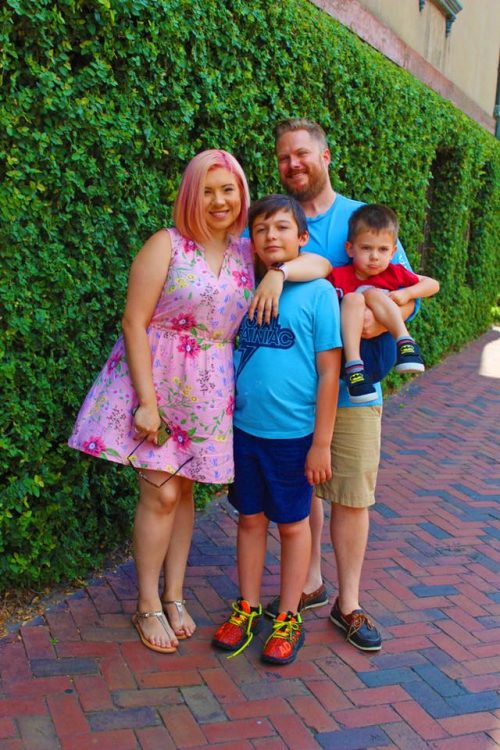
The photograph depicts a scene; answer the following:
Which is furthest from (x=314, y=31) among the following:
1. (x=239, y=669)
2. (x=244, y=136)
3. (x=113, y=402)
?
(x=239, y=669)

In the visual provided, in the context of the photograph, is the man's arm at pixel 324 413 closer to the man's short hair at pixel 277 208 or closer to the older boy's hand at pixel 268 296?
the older boy's hand at pixel 268 296

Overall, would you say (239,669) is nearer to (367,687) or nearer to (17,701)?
(367,687)

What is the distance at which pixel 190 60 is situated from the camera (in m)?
3.59

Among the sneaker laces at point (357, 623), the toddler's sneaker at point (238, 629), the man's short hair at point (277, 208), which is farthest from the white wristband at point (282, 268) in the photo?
the sneaker laces at point (357, 623)

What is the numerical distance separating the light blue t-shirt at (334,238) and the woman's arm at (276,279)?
234mm

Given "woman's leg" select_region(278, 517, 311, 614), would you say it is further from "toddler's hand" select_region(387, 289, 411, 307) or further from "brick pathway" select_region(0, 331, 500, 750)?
"toddler's hand" select_region(387, 289, 411, 307)

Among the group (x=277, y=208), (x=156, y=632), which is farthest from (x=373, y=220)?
(x=156, y=632)

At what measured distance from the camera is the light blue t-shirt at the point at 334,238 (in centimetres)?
301

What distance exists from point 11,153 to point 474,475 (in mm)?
3982

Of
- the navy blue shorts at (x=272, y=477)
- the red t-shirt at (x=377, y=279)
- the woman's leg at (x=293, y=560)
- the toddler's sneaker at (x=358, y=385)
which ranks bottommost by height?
the woman's leg at (x=293, y=560)

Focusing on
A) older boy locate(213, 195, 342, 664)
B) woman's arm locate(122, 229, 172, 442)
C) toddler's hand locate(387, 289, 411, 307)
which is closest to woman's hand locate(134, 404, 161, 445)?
woman's arm locate(122, 229, 172, 442)

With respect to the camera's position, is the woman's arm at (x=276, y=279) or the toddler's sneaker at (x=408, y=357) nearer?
the woman's arm at (x=276, y=279)

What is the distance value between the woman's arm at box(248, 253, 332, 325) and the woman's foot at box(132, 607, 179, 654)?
4.04ft

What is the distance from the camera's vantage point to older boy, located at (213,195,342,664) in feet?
8.99
